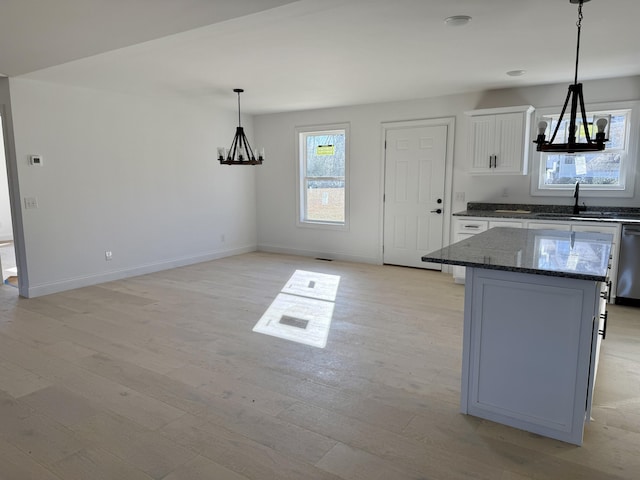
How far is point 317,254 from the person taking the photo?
7.32m

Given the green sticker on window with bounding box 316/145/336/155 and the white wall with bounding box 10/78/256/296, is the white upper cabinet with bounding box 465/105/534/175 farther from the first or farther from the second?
the white wall with bounding box 10/78/256/296

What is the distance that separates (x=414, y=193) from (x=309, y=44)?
3.28m

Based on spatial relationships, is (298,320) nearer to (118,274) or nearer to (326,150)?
(118,274)

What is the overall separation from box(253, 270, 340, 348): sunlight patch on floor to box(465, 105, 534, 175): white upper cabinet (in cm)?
246

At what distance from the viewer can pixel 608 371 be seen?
302 centimetres

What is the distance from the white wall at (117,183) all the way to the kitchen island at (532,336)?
15.3 feet

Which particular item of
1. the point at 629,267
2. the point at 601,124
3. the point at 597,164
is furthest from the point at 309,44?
the point at 629,267

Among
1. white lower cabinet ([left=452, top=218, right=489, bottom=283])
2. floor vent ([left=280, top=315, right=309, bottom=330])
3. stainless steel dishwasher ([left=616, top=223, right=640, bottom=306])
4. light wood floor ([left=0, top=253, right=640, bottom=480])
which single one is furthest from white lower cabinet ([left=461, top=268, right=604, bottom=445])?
white lower cabinet ([left=452, top=218, right=489, bottom=283])

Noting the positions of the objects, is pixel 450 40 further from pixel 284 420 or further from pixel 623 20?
pixel 284 420

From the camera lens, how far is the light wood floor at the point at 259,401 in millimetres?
2045

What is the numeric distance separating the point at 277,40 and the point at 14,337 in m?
3.39

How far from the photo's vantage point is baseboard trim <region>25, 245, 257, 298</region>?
4965 mm

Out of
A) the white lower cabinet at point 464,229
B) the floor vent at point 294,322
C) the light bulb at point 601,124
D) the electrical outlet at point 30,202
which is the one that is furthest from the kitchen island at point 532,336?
the electrical outlet at point 30,202

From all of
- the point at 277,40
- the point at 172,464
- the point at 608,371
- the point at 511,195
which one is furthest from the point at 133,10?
the point at 511,195
